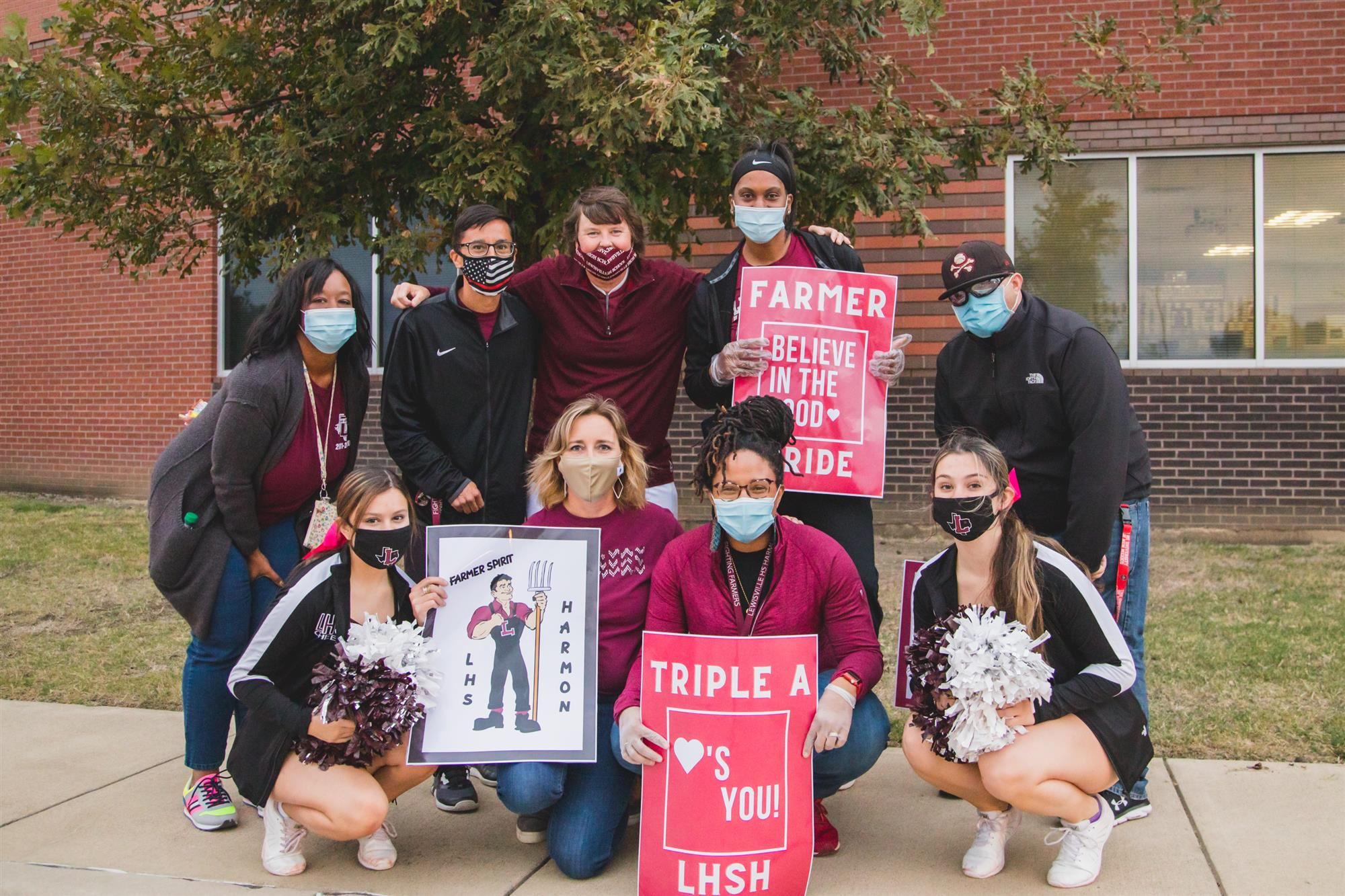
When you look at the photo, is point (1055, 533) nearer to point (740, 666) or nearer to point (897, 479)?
point (740, 666)

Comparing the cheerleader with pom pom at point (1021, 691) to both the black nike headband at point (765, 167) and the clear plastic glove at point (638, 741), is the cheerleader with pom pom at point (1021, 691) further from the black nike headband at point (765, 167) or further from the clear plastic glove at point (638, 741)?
the black nike headband at point (765, 167)

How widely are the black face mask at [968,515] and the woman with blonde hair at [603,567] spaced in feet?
3.27

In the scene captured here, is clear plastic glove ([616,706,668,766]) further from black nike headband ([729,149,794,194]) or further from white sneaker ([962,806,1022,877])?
black nike headband ([729,149,794,194])

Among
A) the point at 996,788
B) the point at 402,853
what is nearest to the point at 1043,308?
the point at 996,788

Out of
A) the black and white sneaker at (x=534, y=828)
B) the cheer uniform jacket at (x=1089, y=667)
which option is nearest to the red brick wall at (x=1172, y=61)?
the cheer uniform jacket at (x=1089, y=667)

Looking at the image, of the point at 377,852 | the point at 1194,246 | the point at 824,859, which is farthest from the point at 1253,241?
the point at 377,852

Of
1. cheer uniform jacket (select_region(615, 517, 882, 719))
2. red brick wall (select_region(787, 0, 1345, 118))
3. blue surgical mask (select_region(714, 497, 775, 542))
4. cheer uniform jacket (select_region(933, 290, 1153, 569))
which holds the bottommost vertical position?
cheer uniform jacket (select_region(615, 517, 882, 719))

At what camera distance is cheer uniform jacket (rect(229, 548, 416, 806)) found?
143 inches

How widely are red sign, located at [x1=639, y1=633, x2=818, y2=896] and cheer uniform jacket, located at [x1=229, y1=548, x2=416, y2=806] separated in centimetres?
104

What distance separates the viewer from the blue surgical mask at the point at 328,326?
13.6 ft

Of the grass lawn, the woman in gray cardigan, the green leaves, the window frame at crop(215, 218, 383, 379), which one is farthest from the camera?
the window frame at crop(215, 218, 383, 379)

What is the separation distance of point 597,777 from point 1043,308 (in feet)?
7.12

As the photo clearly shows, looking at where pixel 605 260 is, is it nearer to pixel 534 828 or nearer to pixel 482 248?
pixel 482 248

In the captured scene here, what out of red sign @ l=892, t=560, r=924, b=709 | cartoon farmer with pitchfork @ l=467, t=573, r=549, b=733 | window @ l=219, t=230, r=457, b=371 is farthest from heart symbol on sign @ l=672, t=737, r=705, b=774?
window @ l=219, t=230, r=457, b=371
